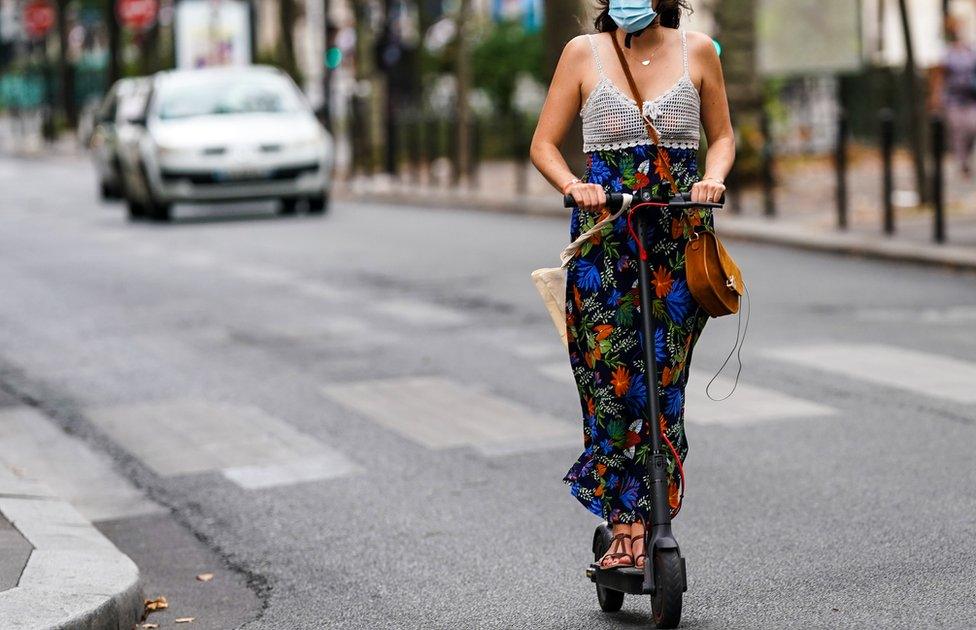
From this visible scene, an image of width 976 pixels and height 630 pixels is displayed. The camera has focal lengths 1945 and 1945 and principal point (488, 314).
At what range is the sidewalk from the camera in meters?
15.3

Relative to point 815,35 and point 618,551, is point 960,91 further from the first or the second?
point 618,551

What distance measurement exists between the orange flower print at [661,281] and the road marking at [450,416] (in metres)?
2.69

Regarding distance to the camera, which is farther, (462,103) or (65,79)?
(65,79)

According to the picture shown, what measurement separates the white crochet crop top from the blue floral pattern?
0.03 m

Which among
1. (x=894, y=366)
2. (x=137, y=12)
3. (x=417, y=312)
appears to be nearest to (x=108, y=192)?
(x=417, y=312)

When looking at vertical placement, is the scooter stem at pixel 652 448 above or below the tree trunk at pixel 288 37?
below

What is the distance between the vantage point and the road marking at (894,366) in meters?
8.60

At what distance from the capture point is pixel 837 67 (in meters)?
22.5

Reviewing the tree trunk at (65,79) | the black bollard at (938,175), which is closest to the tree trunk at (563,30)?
the black bollard at (938,175)

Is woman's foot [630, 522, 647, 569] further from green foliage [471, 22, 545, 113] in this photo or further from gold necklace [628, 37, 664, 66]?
green foliage [471, 22, 545, 113]

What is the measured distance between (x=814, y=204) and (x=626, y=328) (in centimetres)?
1621

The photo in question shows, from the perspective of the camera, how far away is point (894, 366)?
9.25 meters

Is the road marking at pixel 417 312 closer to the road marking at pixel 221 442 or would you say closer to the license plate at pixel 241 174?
the road marking at pixel 221 442

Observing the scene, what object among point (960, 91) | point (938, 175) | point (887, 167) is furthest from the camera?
point (960, 91)
